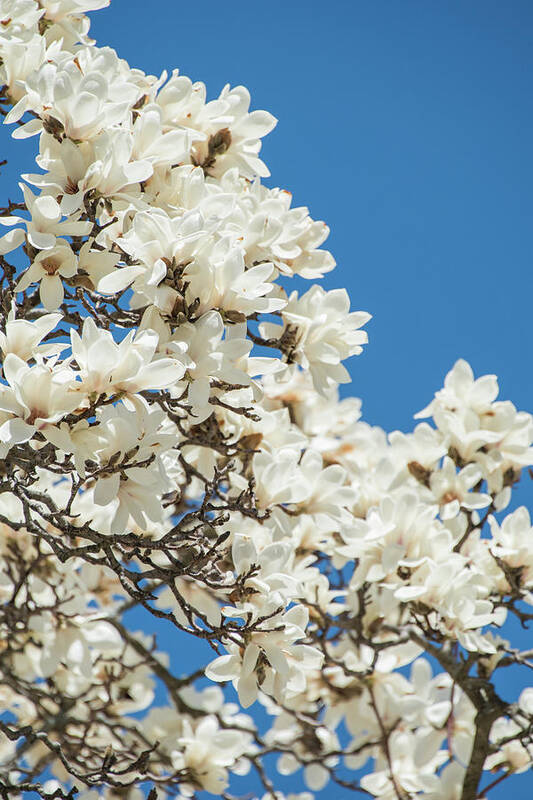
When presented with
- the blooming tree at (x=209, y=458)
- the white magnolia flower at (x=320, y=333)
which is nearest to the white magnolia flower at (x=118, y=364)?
the blooming tree at (x=209, y=458)

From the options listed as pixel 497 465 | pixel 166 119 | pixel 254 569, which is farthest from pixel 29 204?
pixel 497 465

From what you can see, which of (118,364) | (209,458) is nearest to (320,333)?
(209,458)

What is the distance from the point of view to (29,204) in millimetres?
1094

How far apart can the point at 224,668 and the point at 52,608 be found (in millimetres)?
553

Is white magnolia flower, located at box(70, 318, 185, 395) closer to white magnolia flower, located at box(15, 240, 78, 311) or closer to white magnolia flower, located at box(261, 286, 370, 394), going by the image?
white magnolia flower, located at box(15, 240, 78, 311)

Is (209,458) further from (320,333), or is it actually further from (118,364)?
(118,364)

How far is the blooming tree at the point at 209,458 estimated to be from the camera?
40.8 inches

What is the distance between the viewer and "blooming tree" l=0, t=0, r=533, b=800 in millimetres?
1037

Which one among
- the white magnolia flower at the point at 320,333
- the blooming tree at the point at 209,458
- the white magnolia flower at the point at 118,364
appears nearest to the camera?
the white magnolia flower at the point at 118,364

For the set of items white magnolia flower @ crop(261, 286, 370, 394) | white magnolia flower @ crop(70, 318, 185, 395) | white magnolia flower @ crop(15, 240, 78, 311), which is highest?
white magnolia flower @ crop(261, 286, 370, 394)

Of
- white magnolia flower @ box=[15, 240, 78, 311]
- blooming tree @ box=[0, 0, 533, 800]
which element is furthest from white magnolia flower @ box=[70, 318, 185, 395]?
white magnolia flower @ box=[15, 240, 78, 311]

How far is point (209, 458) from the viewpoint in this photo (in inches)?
58.1

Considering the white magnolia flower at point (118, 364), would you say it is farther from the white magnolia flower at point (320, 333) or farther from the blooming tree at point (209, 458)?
the white magnolia flower at point (320, 333)

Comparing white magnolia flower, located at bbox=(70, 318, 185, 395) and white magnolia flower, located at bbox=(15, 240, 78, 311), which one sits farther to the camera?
white magnolia flower, located at bbox=(15, 240, 78, 311)
